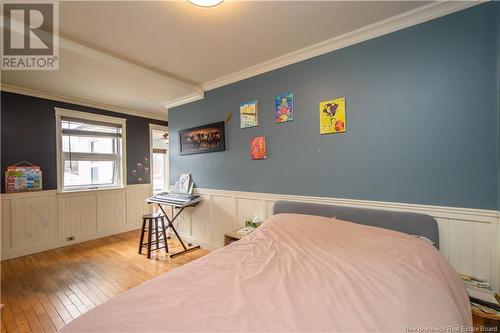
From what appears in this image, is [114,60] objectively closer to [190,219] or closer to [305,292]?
[190,219]

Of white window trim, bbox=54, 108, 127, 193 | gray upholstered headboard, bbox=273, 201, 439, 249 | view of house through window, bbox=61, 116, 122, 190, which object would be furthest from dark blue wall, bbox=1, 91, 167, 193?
gray upholstered headboard, bbox=273, 201, 439, 249

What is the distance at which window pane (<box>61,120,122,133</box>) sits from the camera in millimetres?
3615

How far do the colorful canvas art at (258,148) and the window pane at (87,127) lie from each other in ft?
10.1

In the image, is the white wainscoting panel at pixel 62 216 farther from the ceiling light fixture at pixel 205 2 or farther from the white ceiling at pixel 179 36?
the ceiling light fixture at pixel 205 2

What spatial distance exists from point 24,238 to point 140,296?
3.52m

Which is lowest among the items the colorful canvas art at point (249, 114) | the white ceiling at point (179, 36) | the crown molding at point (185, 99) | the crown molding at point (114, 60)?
the colorful canvas art at point (249, 114)

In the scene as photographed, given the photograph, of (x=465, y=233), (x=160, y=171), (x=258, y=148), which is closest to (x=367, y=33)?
(x=258, y=148)

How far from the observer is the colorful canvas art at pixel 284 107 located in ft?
7.89

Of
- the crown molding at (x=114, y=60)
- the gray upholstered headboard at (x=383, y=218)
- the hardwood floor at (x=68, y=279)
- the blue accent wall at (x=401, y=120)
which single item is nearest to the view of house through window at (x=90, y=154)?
the hardwood floor at (x=68, y=279)

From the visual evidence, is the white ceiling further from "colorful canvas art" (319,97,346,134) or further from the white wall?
the white wall

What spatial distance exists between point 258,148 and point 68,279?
8.84 ft

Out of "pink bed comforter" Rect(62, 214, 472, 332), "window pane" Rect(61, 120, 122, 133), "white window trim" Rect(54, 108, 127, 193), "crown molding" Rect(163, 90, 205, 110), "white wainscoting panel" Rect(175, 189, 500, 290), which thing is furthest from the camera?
"window pane" Rect(61, 120, 122, 133)

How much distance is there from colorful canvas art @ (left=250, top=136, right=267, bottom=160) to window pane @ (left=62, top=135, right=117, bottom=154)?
3.11 metres

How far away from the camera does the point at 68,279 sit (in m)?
2.45
